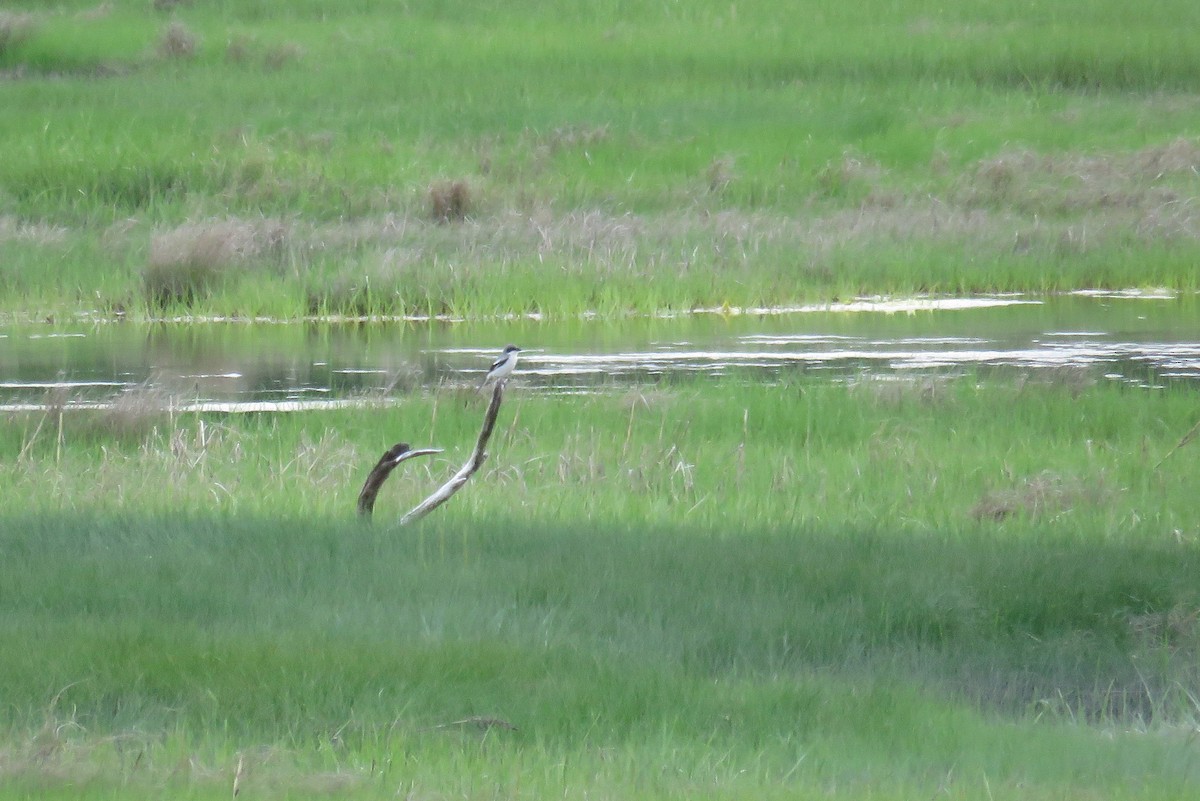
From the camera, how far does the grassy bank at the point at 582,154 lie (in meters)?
24.5

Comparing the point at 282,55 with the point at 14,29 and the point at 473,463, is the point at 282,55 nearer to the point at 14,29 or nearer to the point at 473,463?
the point at 14,29

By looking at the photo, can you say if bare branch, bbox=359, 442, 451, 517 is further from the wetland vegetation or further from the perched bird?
the perched bird

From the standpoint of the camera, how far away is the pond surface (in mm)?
16812

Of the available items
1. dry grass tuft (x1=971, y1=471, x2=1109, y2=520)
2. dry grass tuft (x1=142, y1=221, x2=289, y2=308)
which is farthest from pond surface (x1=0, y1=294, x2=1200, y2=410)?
dry grass tuft (x1=971, y1=471, x2=1109, y2=520)

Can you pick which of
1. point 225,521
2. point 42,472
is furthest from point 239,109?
point 225,521

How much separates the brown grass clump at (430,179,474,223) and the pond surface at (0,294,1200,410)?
214 inches

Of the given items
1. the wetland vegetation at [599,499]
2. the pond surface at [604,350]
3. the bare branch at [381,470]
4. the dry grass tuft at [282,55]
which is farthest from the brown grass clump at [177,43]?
the bare branch at [381,470]

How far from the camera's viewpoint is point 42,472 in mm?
11812

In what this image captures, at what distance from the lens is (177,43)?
41.6 meters

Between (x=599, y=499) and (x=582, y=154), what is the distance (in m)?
22.2

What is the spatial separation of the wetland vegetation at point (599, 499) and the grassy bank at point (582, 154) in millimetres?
113

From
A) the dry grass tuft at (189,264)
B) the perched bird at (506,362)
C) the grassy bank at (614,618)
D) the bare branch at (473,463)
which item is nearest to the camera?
Result: the grassy bank at (614,618)

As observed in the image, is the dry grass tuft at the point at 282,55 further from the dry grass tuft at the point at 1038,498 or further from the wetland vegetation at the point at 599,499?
the dry grass tuft at the point at 1038,498

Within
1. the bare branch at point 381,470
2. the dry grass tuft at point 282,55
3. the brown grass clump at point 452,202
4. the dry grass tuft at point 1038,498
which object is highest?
the dry grass tuft at point 282,55
